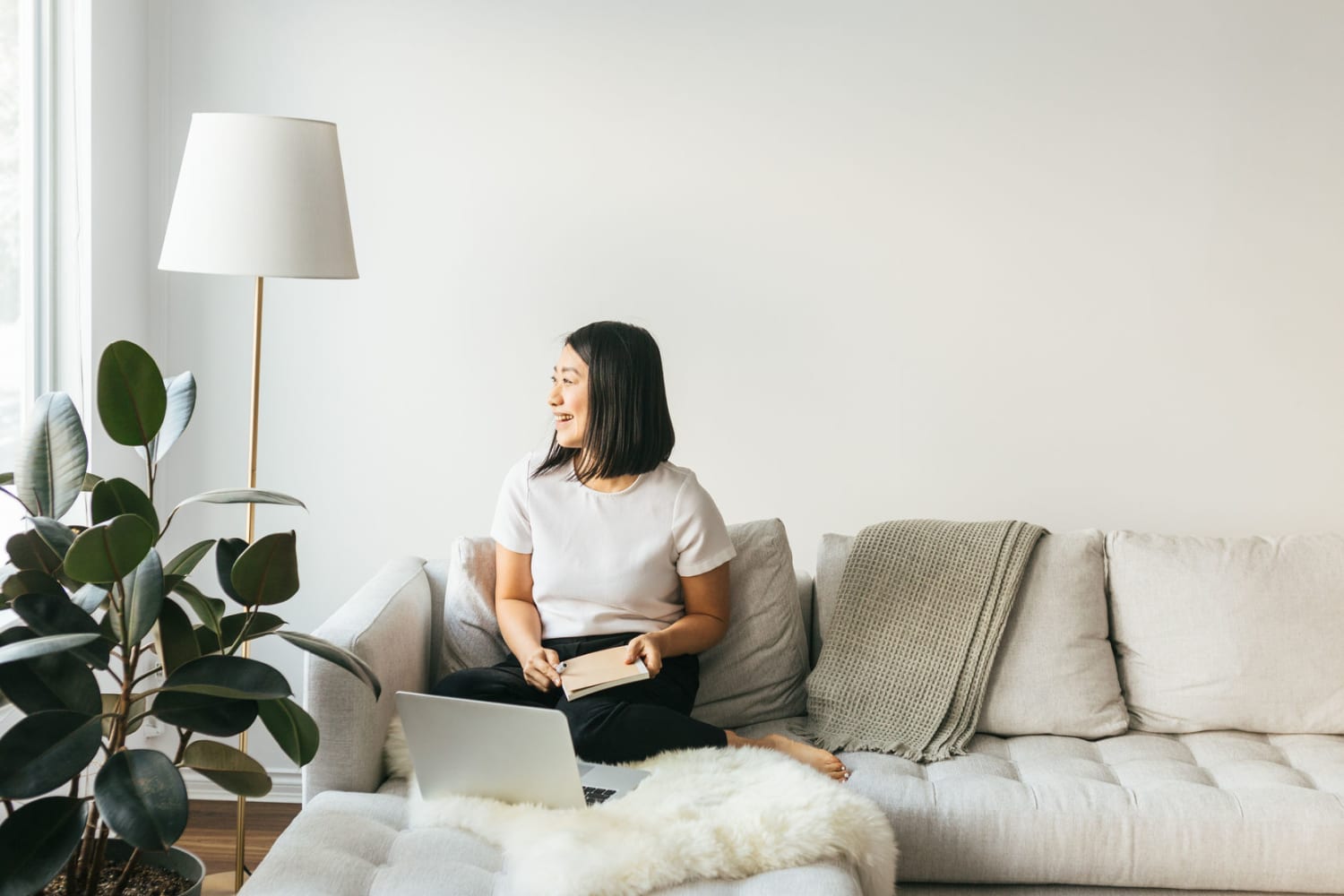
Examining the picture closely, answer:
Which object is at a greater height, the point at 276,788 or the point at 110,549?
the point at 110,549

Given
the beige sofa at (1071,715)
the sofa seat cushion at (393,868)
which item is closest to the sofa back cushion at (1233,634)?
the beige sofa at (1071,715)

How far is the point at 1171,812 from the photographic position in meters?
1.97

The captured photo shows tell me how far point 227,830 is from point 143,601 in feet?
4.95

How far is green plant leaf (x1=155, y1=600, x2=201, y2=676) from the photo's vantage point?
5.20 feet

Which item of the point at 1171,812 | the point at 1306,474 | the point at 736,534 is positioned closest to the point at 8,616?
the point at 736,534

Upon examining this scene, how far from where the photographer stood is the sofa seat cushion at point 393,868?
5.26 ft

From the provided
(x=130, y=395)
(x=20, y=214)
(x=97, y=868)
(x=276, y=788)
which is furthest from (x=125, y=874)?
(x=20, y=214)

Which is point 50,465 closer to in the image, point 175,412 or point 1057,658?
point 175,412

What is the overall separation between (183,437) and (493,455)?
742 millimetres

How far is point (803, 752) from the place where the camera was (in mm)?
2133

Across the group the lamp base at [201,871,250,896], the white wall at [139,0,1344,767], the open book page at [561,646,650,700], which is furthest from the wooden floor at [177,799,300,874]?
→ the open book page at [561,646,650,700]

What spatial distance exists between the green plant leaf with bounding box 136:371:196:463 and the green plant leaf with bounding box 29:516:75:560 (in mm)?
179

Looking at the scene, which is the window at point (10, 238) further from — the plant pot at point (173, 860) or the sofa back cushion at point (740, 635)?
the plant pot at point (173, 860)

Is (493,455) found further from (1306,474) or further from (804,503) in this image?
(1306,474)
